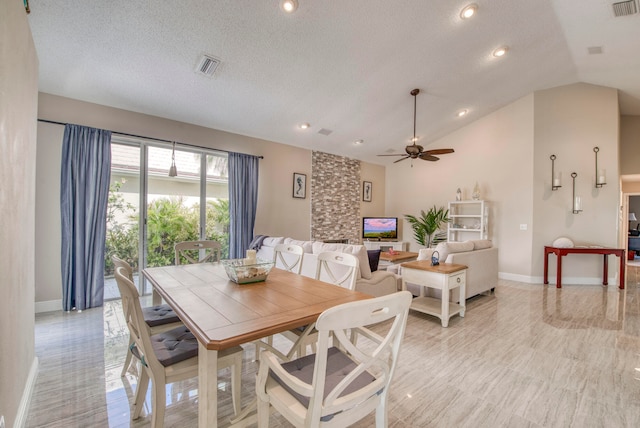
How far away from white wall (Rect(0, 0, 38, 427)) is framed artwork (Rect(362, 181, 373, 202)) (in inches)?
242

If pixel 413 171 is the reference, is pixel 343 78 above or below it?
above

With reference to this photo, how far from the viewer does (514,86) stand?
495 centimetres

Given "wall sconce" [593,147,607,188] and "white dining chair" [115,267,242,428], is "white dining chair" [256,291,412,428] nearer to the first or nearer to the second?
"white dining chair" [115,267,242,428]

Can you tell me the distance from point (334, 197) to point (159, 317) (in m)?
4.95

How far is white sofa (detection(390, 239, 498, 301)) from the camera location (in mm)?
3668

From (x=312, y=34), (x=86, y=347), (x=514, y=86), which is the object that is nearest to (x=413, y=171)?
(x=514, y=86)

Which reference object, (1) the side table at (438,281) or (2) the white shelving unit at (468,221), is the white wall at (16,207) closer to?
(1) the side table at (438,281)


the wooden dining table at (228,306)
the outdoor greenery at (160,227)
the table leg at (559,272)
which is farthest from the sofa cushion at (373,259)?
the table leg at (559,272)

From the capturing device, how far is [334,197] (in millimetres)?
6516

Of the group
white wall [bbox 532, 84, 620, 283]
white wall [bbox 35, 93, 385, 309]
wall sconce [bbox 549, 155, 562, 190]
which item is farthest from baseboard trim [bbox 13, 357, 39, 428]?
wall sconce [bbox 549, 155, 562, 190]

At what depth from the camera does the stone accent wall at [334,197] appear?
614cm

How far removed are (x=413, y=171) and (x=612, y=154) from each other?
12.0 ft

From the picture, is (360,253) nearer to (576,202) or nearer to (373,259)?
(373,259)

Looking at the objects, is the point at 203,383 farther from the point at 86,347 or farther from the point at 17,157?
the point at 86,347
